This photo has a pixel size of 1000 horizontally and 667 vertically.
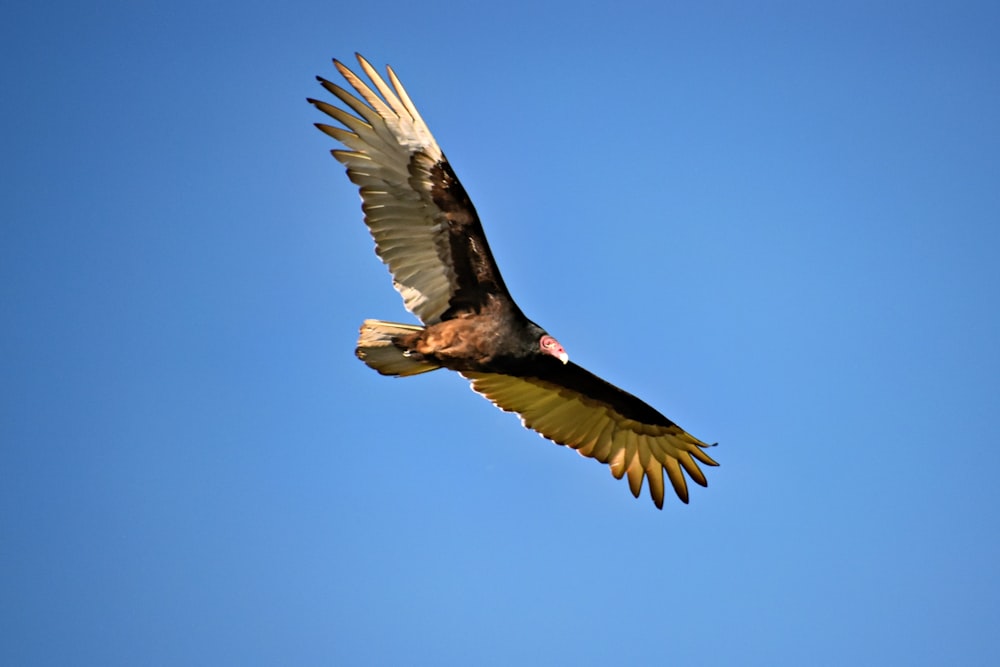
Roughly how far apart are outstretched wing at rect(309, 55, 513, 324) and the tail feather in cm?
22

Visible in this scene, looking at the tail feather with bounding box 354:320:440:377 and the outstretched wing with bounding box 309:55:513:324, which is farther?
the tail feather with bounding box 354:320:440:377

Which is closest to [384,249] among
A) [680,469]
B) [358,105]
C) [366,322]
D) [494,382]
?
[366,322]

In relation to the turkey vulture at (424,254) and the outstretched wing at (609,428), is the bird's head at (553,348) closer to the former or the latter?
the turkey vulture at (424,254)

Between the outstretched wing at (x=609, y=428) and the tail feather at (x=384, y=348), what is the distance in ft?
4.33

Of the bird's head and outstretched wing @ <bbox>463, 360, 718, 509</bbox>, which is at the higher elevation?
outstretched wing @ <bbox>463, 360, 718, 509</bbox>

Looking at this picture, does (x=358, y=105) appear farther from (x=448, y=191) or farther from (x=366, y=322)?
(x=366, y=322)

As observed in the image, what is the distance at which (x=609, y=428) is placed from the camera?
963 centimetres

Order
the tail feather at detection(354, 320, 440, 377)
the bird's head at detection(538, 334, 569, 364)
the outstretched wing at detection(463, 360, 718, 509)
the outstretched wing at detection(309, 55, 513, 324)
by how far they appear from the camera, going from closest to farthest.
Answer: the outstretched wing at detection(309, 55, 513, 324), the tail feather at detection(354, 320, 440, 377), the bird's head at detection(538, 334, 569, 364), the outstretched wing at detection(463, 360, 718, 509)

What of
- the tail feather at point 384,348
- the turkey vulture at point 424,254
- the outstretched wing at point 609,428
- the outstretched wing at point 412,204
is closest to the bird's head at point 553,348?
the turkey vulture at point 424,254

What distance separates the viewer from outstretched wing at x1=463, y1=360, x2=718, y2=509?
30.9ft

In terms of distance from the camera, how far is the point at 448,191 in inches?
311

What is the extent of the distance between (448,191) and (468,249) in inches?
18.8

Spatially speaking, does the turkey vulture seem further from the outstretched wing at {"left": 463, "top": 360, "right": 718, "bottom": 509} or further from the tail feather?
the outstretched wing at {"left": 463, "top": 360, "right": 718, "bottom": 509}

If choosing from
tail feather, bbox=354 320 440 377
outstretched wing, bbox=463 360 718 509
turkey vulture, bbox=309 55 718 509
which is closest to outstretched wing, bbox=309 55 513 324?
turkey vulture, bbox=309 55 718 509
